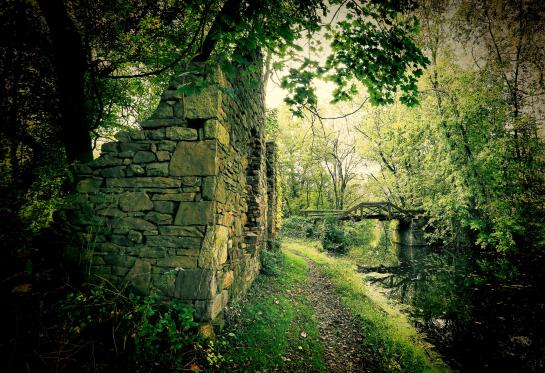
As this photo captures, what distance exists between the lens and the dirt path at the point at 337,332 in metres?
3.97

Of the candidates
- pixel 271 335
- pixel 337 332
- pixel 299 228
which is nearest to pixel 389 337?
pixel 337 332

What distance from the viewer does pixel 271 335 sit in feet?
12.9

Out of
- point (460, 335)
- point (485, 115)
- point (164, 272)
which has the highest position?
point (485, 115)

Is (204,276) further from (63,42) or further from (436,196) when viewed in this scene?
(436,196)

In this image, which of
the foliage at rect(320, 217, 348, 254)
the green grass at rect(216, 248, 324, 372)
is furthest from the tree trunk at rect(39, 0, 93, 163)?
the foliage at rect(320, 217, 348, 254)

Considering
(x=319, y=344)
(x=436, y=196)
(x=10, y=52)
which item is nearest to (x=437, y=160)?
(x=436, y=196)

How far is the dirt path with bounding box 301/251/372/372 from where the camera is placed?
397 centimetres

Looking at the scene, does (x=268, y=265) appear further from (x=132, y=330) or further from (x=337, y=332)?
(x=132, y=330)

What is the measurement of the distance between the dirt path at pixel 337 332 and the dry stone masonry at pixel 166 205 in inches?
81.3

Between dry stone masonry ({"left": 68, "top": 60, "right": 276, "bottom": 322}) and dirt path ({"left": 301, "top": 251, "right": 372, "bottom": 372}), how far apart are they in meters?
2.06

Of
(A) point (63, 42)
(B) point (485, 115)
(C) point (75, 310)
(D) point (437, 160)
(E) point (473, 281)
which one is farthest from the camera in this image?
(D) point (437, 160)

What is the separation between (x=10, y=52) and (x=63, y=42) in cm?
66

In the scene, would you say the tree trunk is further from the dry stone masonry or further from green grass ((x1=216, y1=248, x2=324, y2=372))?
green grass ((x1=216, y1=248, x2=324, y2=372))

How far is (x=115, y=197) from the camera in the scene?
3465 mm
